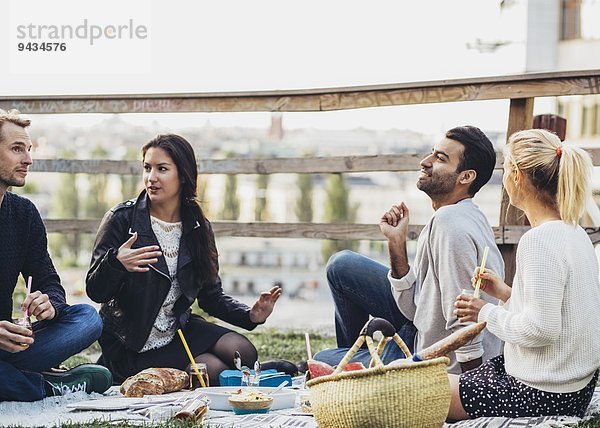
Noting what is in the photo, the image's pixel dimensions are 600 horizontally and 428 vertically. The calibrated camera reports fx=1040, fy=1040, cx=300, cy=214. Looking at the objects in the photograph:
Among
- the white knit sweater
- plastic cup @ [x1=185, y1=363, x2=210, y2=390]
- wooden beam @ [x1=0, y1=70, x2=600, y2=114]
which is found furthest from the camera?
wooden beam @ [x1=0, y1=70, x2=600, y2=114]

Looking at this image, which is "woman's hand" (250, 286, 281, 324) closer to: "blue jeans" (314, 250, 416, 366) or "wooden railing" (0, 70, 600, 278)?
"blue jeans" (314, 250, 416, 366)

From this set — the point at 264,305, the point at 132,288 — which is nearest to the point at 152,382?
the point at 132,288

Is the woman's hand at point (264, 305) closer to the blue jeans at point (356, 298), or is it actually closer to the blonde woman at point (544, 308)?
the blue jeans at point (356, 298)

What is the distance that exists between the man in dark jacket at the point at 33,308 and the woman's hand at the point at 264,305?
2.25 feet

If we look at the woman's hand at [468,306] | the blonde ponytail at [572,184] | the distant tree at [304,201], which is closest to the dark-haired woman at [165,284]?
the woman's hand at [468,306]

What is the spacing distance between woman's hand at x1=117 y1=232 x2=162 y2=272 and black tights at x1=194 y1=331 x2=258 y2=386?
1.77 ft

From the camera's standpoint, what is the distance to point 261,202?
46812mm

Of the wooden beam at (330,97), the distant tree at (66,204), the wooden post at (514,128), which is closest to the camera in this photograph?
the wooden beam at (330,97)

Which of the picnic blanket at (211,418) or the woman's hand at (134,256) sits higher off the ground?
the woman's hand at (134,256)

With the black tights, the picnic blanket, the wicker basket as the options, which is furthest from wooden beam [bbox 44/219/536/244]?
the wicker basket

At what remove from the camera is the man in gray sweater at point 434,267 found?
382 centimetres

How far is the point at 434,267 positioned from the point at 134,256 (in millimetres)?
1191

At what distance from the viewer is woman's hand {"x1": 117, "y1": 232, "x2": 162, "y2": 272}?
4.13 meters

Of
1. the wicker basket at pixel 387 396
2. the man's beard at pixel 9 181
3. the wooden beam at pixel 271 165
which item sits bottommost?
the wicker basket at pixel 387 396
